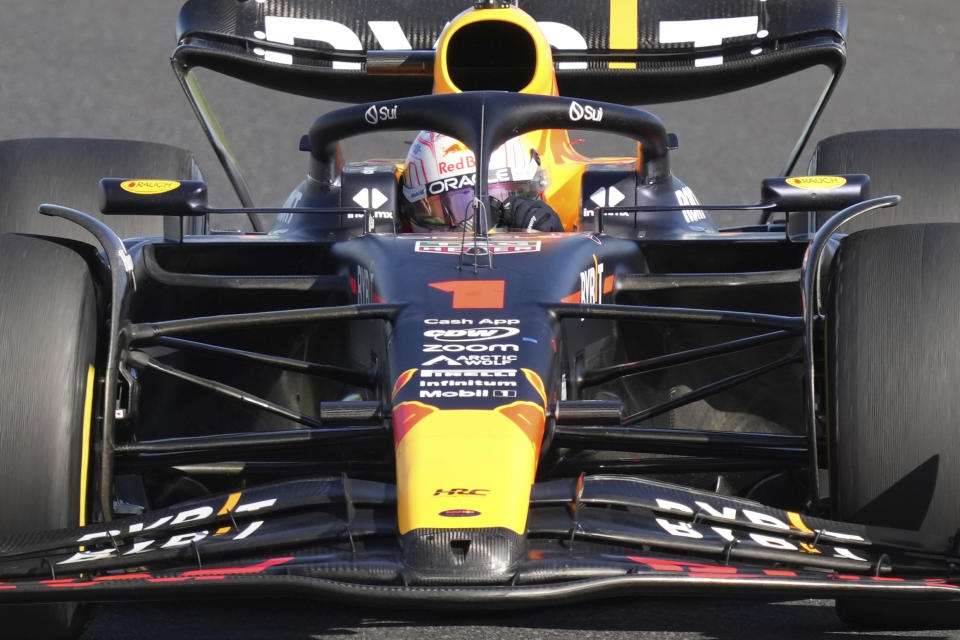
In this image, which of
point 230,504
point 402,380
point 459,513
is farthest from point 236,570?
point 402,380

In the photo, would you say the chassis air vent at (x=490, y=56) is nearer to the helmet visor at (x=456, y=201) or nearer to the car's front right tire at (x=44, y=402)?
the helmet visor at (x=456, y=201)

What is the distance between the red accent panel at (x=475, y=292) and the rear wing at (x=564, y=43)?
2796 millimetres

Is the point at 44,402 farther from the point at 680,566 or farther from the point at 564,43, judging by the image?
the point at 564,43

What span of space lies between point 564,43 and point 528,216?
6.83 feet

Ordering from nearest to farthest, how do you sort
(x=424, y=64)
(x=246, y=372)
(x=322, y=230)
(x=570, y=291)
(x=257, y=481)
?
(x=570, y=291) → (x=257, y=481) → (x=246, y=372) → (x=322, y=230) → (x=424, y=64)

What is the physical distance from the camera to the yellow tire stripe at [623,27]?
24.1 ft

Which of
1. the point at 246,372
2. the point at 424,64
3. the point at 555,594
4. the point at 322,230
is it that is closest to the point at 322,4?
the point at 424,64

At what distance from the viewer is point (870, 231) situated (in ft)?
13.9

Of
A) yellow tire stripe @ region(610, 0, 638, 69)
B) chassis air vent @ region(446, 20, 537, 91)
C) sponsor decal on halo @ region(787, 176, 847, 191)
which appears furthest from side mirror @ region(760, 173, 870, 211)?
yellow tire stripe @ region(610, 0, 638, 69)

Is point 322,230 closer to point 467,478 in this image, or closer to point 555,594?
point 467,478

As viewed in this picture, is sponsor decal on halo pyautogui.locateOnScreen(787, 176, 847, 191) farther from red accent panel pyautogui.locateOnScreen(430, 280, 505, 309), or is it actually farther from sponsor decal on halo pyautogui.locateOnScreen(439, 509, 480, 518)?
sponsor decal on halo pyautogui.locateOnScreen(439, 509, 480, 518)

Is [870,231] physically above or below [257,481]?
above

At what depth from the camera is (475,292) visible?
4.41 metres

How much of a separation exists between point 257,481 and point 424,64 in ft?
8.97
